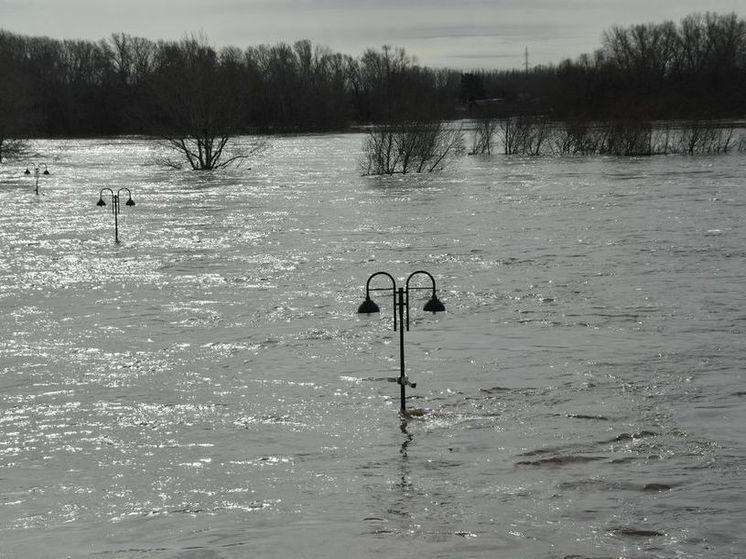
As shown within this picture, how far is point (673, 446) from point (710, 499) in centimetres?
131

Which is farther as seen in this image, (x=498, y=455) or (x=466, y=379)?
(x=466, y=379)

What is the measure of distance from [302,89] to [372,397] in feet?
395

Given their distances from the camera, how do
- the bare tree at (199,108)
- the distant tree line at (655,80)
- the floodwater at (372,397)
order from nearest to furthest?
the floodwater at (372,397) → the bare tree at (199,108) → the distant tree line at (655,80)

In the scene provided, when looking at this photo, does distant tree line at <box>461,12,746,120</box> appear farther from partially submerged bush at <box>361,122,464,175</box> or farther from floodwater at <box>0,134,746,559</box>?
floodwater at <box>0,134,746,559</box>

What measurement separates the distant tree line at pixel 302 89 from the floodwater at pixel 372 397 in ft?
102

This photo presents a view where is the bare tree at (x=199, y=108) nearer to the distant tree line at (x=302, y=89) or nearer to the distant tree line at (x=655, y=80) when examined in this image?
the distant tree line at (x=302, y=89)

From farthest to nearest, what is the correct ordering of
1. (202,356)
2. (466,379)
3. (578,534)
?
(202,356) < (466,379) < (578,534)

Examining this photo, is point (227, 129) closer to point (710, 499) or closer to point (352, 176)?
point (352, 176)

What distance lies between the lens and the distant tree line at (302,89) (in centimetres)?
5684

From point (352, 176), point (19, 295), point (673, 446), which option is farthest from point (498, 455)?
point (352, 176)

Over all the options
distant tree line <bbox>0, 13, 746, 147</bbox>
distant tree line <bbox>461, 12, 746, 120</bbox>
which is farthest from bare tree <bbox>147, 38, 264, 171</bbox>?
distant tree line <bbox>461, 12, 746, 120</bbox>

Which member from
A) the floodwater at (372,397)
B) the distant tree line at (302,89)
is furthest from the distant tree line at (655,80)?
the floodwater at (372,397)

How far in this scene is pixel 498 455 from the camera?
9.93 metres

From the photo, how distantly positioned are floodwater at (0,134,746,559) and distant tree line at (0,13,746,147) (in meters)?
31.1
